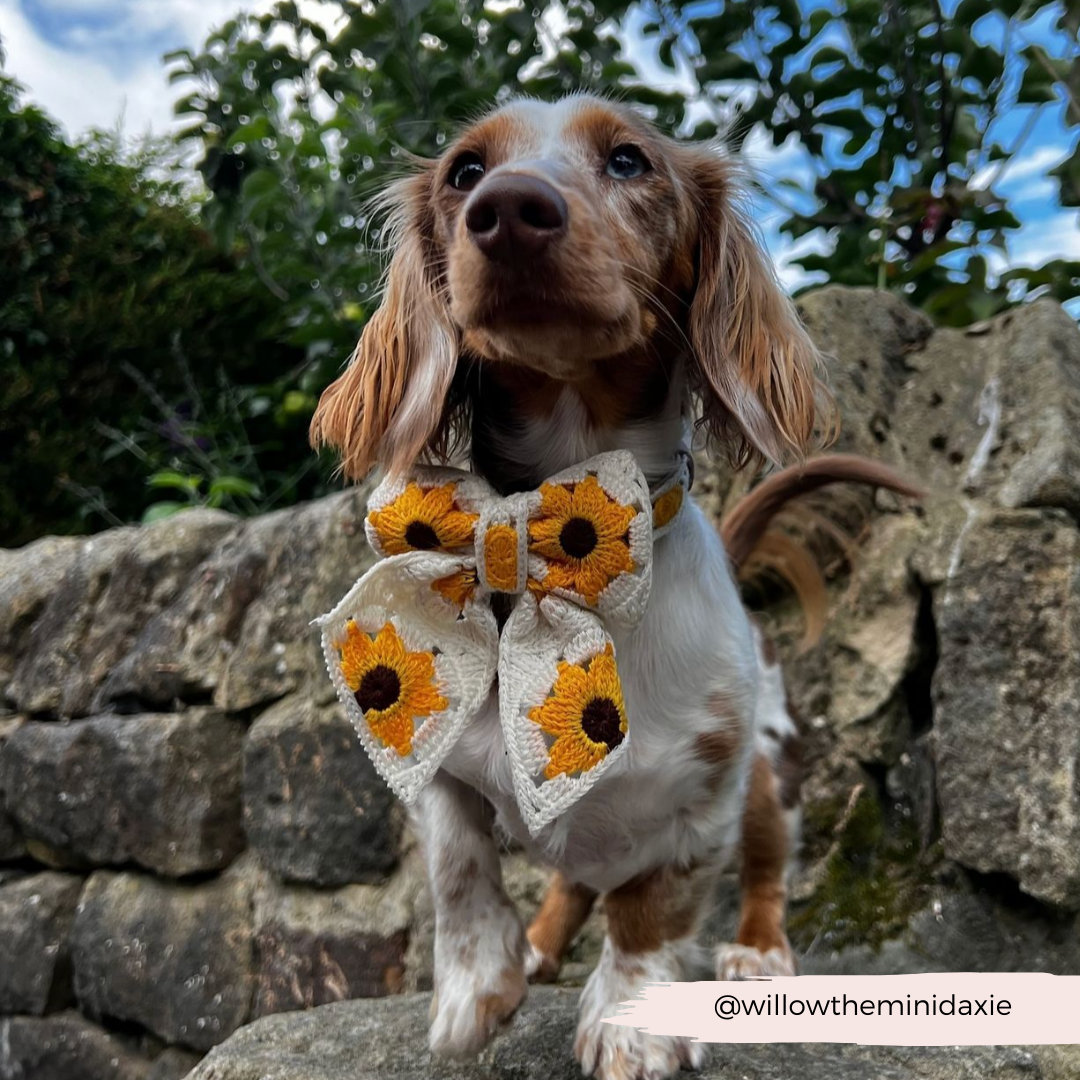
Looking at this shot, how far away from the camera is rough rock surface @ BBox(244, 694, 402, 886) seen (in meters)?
2.30

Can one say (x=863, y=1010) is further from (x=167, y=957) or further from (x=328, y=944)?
(x=167, y=957)

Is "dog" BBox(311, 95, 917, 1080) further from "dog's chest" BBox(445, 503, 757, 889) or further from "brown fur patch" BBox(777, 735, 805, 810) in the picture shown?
"brown fur patch" BBox(777, 735, 805, 810)

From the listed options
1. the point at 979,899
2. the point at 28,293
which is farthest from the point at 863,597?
the point at 28,293

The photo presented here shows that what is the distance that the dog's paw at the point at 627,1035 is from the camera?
1279 millimetres

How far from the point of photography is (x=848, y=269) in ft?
10.0

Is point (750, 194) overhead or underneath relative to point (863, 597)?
overhead

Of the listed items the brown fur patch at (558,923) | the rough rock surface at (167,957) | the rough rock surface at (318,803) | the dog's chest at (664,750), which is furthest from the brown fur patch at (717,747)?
the rough rock surface at (167,957)

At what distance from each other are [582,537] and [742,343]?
0.43m

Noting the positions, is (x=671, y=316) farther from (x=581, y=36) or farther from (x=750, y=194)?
(x=581, y=36)

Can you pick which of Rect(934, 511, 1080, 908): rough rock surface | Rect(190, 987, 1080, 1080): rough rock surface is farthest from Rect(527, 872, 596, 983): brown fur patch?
Rect(934, 511, 1080, 908): rough rock surface

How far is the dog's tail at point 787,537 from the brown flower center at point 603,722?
751mm

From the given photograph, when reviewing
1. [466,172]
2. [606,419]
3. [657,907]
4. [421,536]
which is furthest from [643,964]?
[466,172]

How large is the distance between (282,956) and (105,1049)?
2.11 ft

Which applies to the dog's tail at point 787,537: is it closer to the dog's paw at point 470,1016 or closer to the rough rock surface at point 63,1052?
the dog's paw at point 470,1016
